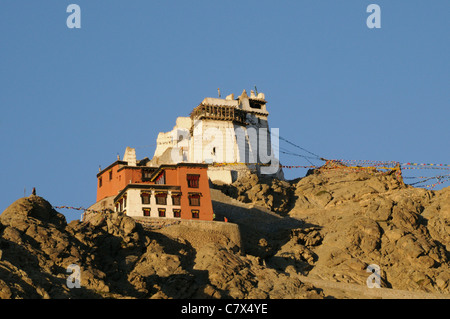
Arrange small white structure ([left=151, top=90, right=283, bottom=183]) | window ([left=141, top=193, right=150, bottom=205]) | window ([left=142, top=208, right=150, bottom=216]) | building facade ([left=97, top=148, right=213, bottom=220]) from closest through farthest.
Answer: window ([left=142, top=208, right=150, bottom=216]) → building facade ([left=97, top=148, right=213, bottom=220]) → window ([left=141, top=193, right=150, bottom=205]) → small white structure ([left=151, top=90, right=283, bottom=183])

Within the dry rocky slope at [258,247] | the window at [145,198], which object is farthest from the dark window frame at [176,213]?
the window at [145,198]

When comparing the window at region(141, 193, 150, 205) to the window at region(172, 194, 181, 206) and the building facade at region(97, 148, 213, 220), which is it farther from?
the window at region(172, 194, 181, 206)

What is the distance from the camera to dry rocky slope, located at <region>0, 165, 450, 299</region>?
92.4 m

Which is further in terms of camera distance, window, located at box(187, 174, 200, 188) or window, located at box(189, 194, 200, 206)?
window, located at box(187, 174, 200, 188)

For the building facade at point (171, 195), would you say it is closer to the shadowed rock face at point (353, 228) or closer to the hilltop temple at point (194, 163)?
the hilltop temple at point (194, 163)

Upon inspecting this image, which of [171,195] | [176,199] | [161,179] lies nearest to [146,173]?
[161,179]

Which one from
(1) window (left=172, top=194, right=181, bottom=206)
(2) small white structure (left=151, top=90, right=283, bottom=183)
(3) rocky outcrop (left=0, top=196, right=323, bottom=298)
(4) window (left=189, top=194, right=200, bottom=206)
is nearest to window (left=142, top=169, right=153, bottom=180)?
(1) window (left=172, top=194, right=181, bottom=206)

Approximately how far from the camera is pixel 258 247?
114125 mm

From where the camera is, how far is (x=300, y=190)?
13775 cm

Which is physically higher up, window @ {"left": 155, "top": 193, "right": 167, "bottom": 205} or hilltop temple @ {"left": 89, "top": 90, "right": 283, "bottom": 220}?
hilltop temple @ {"left": 89, "top": 90, "right": 283, "bottom": 220}

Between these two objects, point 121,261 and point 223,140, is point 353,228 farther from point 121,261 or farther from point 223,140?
point 121,261

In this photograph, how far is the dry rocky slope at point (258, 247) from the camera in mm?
92375
